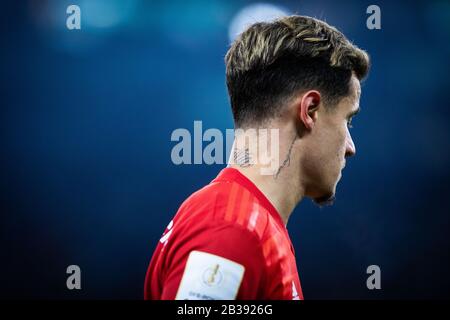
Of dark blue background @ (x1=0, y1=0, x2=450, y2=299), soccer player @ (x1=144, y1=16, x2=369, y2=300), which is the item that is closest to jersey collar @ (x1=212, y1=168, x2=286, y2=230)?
soccer player @ (x1=144, y1=16, x2=369, y2=300)

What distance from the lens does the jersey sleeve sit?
22.1 inches

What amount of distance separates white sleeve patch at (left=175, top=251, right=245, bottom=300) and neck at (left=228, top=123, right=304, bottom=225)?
225mm

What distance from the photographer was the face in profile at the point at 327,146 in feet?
2.66

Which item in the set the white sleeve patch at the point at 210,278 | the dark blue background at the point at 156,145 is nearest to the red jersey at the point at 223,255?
the white sleeve patch at the point at 210,278

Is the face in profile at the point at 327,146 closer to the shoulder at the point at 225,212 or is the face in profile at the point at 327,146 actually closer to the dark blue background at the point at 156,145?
the shoulder at the point at 225,212

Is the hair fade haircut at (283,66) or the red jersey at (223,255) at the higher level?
the hair fade haircut at (283,66)

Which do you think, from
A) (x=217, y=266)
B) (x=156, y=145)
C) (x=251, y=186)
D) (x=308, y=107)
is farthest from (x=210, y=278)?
(x=156, y=145)

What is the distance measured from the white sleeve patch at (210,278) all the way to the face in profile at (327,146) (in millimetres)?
319

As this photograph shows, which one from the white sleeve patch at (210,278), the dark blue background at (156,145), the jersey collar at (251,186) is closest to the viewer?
the white sleeve patch at (210,278)
